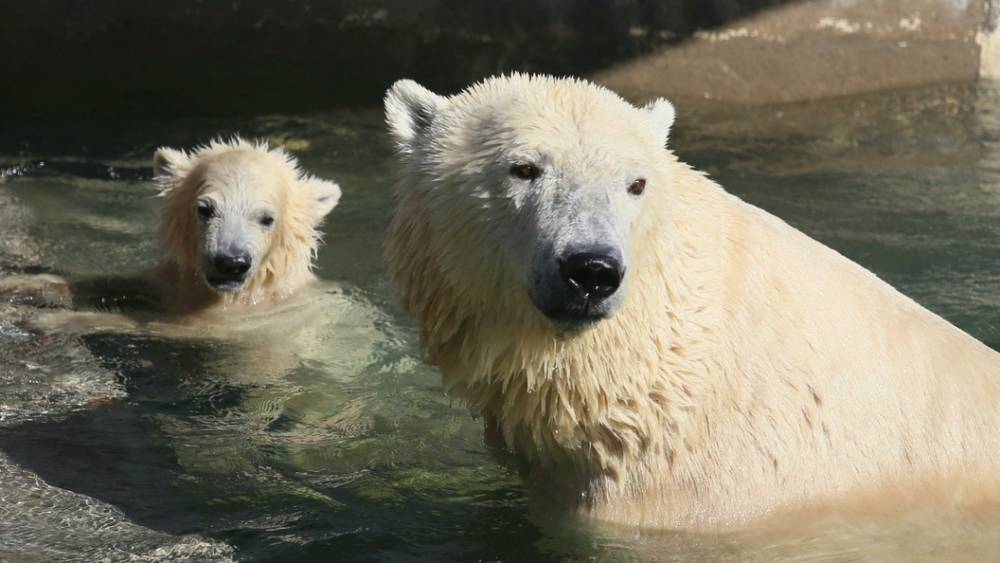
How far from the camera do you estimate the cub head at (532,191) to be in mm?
2816

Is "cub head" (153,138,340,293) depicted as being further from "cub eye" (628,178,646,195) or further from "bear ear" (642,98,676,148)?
"cub eye" (628,178,646,195)

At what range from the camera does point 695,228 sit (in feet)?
10.5

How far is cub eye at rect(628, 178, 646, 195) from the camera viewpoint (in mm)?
3014

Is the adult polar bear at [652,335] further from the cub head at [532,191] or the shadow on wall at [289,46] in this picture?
the shadow on wall at [289,46]

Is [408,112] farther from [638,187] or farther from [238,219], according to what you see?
[238,219]

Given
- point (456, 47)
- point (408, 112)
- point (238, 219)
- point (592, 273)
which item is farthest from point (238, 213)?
point (456, 47)

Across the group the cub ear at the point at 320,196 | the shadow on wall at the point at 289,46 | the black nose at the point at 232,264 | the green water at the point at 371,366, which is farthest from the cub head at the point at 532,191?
the shadow on wall at the point at 289,46

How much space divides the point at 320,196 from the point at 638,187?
3375 mm

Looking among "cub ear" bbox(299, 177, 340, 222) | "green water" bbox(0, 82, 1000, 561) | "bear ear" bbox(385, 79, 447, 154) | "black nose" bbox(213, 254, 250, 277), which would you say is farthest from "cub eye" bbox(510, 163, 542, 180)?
"cub ear" bbox(299, 177, 340, 222)

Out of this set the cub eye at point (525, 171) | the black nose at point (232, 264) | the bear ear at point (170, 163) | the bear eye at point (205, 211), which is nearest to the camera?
the cub eye at point (525, 171)

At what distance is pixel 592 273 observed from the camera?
9.00ft

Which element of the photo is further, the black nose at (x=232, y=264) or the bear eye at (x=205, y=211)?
the bear eye at (x=205, y=211)

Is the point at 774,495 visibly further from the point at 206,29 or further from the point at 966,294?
the point at 206,29

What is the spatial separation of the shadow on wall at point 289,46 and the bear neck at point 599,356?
18.6 feet
